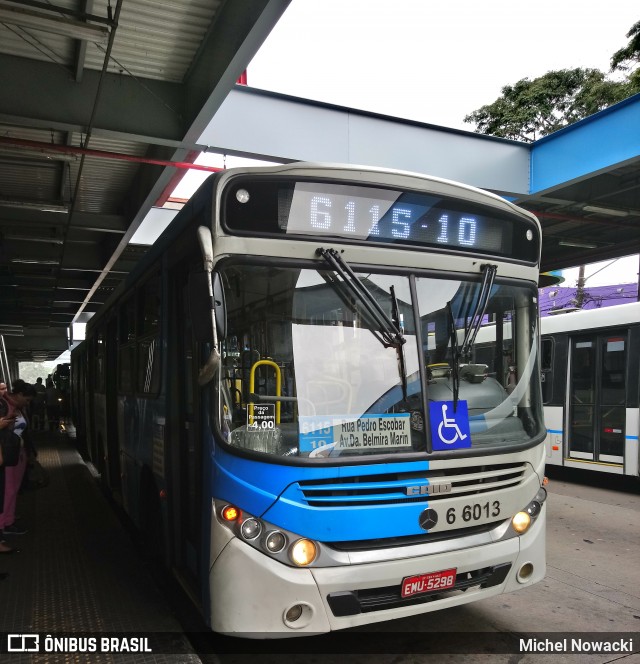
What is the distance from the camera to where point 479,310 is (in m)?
4.03

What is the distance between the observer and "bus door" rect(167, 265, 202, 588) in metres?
4.13

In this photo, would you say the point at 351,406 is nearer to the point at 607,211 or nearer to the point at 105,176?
the point at 105,176

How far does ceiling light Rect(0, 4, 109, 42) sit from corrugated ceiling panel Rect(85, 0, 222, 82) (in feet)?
1.63

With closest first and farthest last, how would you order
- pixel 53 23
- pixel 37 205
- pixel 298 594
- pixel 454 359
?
pixel 298 594
pixel 454 359
pixel 53 23
pixel 37 205

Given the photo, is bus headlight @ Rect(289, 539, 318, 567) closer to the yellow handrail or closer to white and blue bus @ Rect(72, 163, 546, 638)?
white and blue bus @ Rect(72, 163, 546, 638)

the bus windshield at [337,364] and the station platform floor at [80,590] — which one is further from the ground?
the bus windshield at [337,364]

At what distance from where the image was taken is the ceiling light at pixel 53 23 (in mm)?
5695

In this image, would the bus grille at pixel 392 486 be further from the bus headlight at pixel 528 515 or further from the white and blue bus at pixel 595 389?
the white and blue bus at pixel 595 389

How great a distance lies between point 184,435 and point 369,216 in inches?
82.5

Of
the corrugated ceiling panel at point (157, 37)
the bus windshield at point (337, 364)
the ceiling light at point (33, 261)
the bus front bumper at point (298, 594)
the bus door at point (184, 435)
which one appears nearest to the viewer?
the bus front bumper at point (298, 594)

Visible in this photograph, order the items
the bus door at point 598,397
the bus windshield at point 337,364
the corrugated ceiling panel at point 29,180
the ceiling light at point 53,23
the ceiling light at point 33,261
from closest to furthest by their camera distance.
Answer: the bus windshield at point 337,364 < the ceiling light at point 53,23 < the bus door at point 598,397 < the corrugated ceiling panel at point 29,180 < the ceiling light at point 33,261

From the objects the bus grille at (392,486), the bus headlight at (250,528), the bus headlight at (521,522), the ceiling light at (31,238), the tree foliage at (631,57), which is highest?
the tree foliage at (631,57)

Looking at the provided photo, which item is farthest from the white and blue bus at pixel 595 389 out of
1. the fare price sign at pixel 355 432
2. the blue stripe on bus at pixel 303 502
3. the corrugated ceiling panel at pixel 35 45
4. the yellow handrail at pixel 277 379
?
the corrugated ceiling panel at pixel 35 45

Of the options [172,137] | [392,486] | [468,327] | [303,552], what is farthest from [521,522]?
[172,137]
